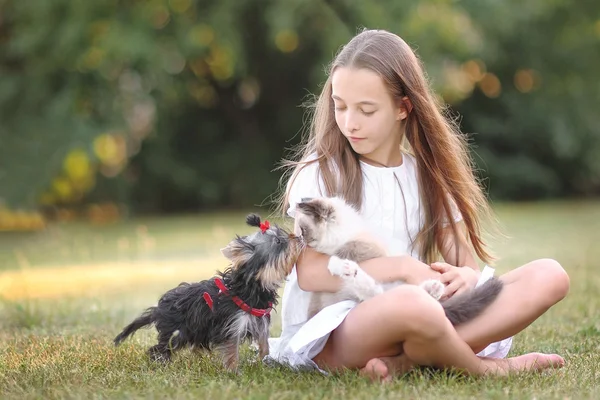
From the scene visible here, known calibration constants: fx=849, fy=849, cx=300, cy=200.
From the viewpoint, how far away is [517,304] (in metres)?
3.82

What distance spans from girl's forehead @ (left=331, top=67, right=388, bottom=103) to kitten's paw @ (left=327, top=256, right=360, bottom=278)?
0.83 m

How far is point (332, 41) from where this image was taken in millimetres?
16969

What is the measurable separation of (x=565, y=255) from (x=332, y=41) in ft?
28.7

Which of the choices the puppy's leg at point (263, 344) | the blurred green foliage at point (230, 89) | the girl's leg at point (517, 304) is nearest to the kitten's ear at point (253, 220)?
the puppy's leg at point (263, 344)

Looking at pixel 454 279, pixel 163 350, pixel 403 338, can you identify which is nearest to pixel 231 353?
pixel 163 350

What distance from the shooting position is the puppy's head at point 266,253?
12.9 feet

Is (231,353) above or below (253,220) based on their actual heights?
below

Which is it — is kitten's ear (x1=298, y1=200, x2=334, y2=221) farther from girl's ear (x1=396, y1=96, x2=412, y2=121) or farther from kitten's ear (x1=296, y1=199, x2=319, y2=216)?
girl's ear (x1=396, y1=96, x2=412, y2=121)

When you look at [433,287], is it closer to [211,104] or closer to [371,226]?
[371,226]

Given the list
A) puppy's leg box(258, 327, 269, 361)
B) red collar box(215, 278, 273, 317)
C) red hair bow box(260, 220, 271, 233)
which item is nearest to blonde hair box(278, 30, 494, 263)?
red hair bow box(260, 220, 271, 233)

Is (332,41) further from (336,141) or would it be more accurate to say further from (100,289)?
(336,141)

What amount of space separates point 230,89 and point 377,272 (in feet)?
58.7

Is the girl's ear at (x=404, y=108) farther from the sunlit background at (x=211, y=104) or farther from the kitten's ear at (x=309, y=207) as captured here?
the sunlit background at (x=211, y=104)

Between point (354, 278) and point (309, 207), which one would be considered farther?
point (309, 207)
